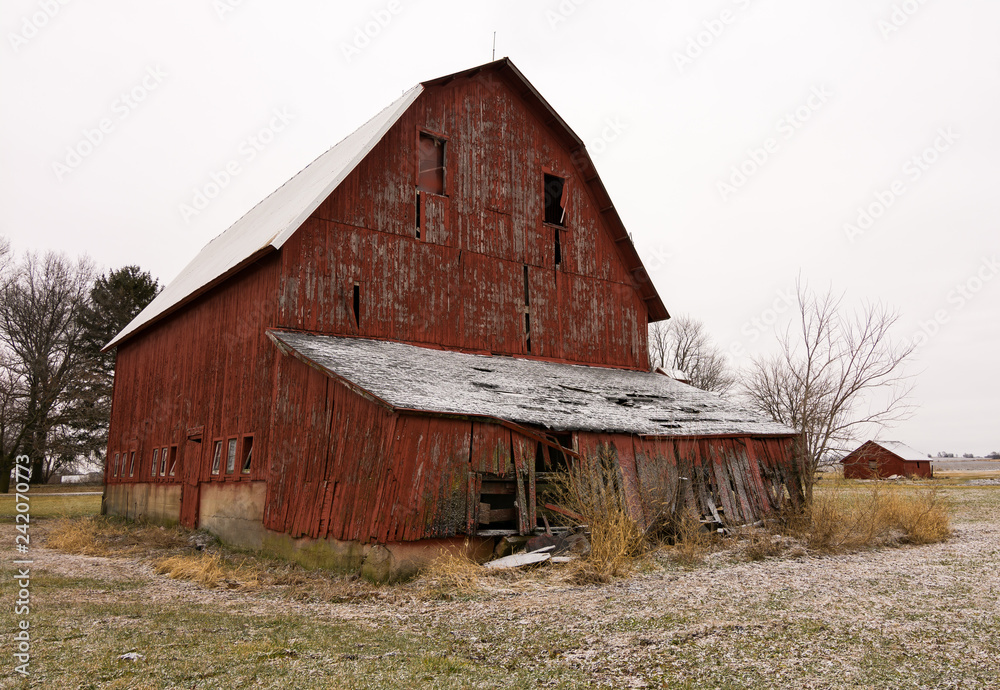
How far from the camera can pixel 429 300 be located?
50.8 ft

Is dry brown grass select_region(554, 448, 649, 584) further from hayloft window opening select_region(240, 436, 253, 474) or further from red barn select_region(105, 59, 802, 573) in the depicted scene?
hayloft window opening select_region(240, 436, 253, 474)

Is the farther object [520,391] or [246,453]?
[246,453]

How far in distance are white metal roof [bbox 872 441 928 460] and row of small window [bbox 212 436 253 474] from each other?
47.0 metres

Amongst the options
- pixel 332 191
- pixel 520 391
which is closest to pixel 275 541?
pixel 520 391

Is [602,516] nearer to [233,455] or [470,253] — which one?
[233,455]

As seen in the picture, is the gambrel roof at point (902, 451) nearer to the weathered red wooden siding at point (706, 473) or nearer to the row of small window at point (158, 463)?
the weathered red wooden siding at point (706, 473)

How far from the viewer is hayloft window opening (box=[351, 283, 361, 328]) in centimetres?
1440

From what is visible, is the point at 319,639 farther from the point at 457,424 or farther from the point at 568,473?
the point at 568,473

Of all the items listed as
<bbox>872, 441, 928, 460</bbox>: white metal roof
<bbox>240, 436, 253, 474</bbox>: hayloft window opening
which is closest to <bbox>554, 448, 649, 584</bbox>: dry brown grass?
<bbox>240, 436, 253, 474</bbox>: hayloft window opening

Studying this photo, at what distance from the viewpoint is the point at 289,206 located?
55.9 feet

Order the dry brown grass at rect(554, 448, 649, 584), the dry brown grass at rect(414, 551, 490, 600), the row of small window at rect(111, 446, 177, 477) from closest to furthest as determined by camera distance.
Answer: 1. the dry brown grass at rect(414, 551, 490, 600)
2. the dry brown grass at rect(554, 448, 649, 584)
3. the row of small window at rect(111, 446, 177, 477)

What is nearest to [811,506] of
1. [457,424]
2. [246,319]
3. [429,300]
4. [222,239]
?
[457,424]

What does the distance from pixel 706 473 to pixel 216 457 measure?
9803 millimetres

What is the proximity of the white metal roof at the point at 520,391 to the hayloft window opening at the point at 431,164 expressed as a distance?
152 inches
